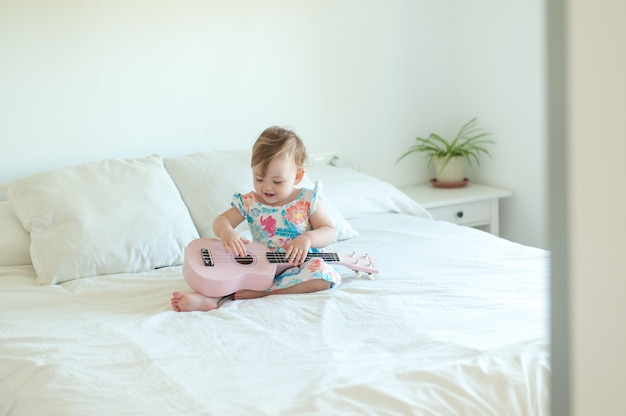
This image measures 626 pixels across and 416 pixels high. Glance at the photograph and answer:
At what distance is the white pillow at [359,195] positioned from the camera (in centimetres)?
290

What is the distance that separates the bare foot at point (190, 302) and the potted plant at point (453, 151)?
1.75 m

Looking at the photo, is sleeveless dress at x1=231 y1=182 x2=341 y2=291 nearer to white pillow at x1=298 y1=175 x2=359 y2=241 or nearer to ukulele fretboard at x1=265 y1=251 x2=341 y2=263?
ukulele fretboard at x1=265 y1=251 x2=341 y2=263

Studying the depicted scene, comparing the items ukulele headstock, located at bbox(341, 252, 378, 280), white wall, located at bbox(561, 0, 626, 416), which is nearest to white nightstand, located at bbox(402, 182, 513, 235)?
ukulele headstock, located at bbox(341, 252, 378, 280)

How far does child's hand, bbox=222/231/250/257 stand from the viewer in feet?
6.95

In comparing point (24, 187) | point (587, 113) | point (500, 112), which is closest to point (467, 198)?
point (500, 112)

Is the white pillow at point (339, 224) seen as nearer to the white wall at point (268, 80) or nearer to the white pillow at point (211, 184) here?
the white pillow at point (211, 184)

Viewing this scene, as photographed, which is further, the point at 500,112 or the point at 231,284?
the point at 500,112

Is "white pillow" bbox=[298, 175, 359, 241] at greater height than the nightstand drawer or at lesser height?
greater

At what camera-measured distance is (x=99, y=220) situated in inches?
95.7

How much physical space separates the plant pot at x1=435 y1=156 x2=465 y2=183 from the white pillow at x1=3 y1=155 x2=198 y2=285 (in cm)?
136

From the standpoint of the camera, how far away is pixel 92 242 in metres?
2.38

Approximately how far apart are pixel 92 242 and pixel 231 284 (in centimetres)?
55

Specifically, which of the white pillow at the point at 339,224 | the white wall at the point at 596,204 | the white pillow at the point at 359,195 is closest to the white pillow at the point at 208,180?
the white pillow at the point at 339,224

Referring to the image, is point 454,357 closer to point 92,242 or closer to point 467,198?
point 92,242
